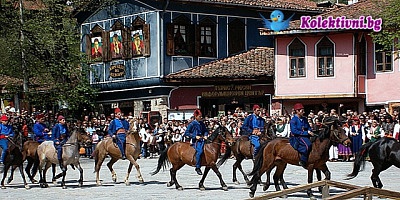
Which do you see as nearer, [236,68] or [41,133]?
[41,133]

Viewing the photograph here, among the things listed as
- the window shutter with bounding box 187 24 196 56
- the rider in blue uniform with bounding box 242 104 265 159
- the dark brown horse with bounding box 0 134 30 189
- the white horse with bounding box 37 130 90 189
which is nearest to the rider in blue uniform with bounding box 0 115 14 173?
the dark brown horse with bounding box 0 134 30 189

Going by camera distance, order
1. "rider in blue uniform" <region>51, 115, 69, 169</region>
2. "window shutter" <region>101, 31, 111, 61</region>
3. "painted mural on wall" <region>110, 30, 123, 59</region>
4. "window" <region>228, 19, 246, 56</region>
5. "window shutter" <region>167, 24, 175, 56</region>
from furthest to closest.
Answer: "window shutter" <region>101, 31, 111, 61</region>, "painted mural on wall" <region>110, 30, 123, 59</region>, "window" <region>228, 19, 246, 56</region>, "window shutter" <region>167, 24, 175, 56</region>, "rider in blue uniform" <region>51, 115, 69, 169</region>

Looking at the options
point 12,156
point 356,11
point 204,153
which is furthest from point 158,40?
point 204,153

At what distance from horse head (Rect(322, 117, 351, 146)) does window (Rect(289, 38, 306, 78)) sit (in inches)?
858

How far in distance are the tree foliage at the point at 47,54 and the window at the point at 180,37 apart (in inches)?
209

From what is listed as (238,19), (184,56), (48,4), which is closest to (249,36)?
(238,19)

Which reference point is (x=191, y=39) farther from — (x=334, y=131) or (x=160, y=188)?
(x=334, y=131)

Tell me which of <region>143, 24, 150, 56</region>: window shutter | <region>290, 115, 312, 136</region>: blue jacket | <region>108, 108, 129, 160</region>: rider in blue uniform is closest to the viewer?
<region>290, 115, 312, 136</region>: blue jacket

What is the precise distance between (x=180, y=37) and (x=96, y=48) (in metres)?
6.55

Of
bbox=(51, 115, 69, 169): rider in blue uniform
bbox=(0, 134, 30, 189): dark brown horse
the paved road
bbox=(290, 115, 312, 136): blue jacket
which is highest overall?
bbox=(290, 115, 312, 136): blue jacket

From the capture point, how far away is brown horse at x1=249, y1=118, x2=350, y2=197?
16.1 metres

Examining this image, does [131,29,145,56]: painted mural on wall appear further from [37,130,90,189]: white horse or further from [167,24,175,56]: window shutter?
[37,130,90,189]: white horse

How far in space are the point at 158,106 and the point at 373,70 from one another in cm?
1158

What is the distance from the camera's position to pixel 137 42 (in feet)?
136
